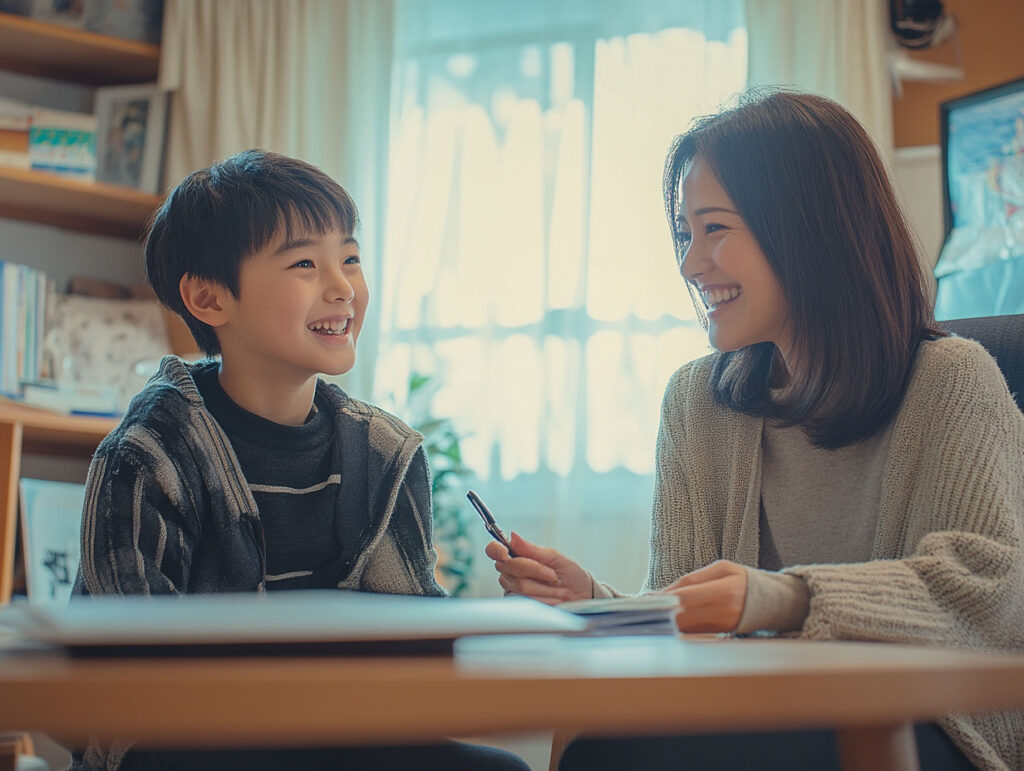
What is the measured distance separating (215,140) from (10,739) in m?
2.34

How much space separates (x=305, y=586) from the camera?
1242 millimetres

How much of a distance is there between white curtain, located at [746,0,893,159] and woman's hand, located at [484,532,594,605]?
69.0 inches

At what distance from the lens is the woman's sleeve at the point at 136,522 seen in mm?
1035

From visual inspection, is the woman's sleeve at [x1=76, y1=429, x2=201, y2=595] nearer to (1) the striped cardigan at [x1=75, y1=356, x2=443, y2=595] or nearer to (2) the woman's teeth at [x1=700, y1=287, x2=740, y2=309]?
(1) the striped cardigan at [x1=75, y1=356, x2=443, y2=595]

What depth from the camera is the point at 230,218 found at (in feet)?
4.39

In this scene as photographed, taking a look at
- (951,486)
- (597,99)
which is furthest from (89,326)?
(951,486)

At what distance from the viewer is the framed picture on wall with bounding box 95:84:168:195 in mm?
2906

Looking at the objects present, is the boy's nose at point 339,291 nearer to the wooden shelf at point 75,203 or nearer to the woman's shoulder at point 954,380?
the woman's shoulder at point 954,380

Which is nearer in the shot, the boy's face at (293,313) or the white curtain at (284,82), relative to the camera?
the boy's face at (293,313)

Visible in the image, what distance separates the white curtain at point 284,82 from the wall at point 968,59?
→ 4.60 ft

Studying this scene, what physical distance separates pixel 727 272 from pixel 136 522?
0.74 m

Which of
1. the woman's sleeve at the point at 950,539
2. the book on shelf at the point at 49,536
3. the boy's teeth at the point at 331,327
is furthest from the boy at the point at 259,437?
the book on shelf at the point at 49,536

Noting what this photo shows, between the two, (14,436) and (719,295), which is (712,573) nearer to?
(719,295)

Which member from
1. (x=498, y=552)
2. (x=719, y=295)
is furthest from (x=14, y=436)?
(x=719, y=295)
